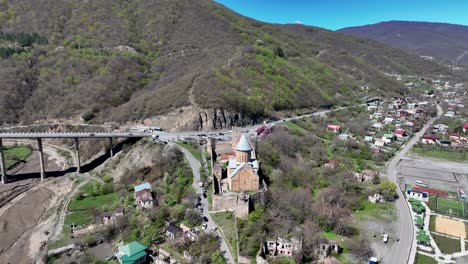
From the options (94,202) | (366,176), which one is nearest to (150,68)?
(94,202)

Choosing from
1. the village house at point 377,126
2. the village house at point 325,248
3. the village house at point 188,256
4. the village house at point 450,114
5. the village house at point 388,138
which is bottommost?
the village house at point 325,248

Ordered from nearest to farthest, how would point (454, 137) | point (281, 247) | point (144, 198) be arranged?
point (281, 247) → point (144, 198) → point (454, 137)

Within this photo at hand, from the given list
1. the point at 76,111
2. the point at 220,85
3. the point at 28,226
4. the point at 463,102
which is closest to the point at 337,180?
the point at 220,85

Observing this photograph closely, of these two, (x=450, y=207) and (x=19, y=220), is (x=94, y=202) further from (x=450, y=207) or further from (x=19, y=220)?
(x=450, y=207)

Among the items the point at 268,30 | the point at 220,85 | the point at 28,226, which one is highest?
the point at 268,30

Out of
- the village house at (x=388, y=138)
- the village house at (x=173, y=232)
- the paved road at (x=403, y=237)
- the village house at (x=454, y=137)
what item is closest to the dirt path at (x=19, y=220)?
the village house at (x=173, y=232)

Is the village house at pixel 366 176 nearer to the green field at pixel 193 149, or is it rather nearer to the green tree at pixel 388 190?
the green tree at pixel 388 190

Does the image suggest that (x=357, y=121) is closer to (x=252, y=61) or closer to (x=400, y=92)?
(x=252, y=61)
